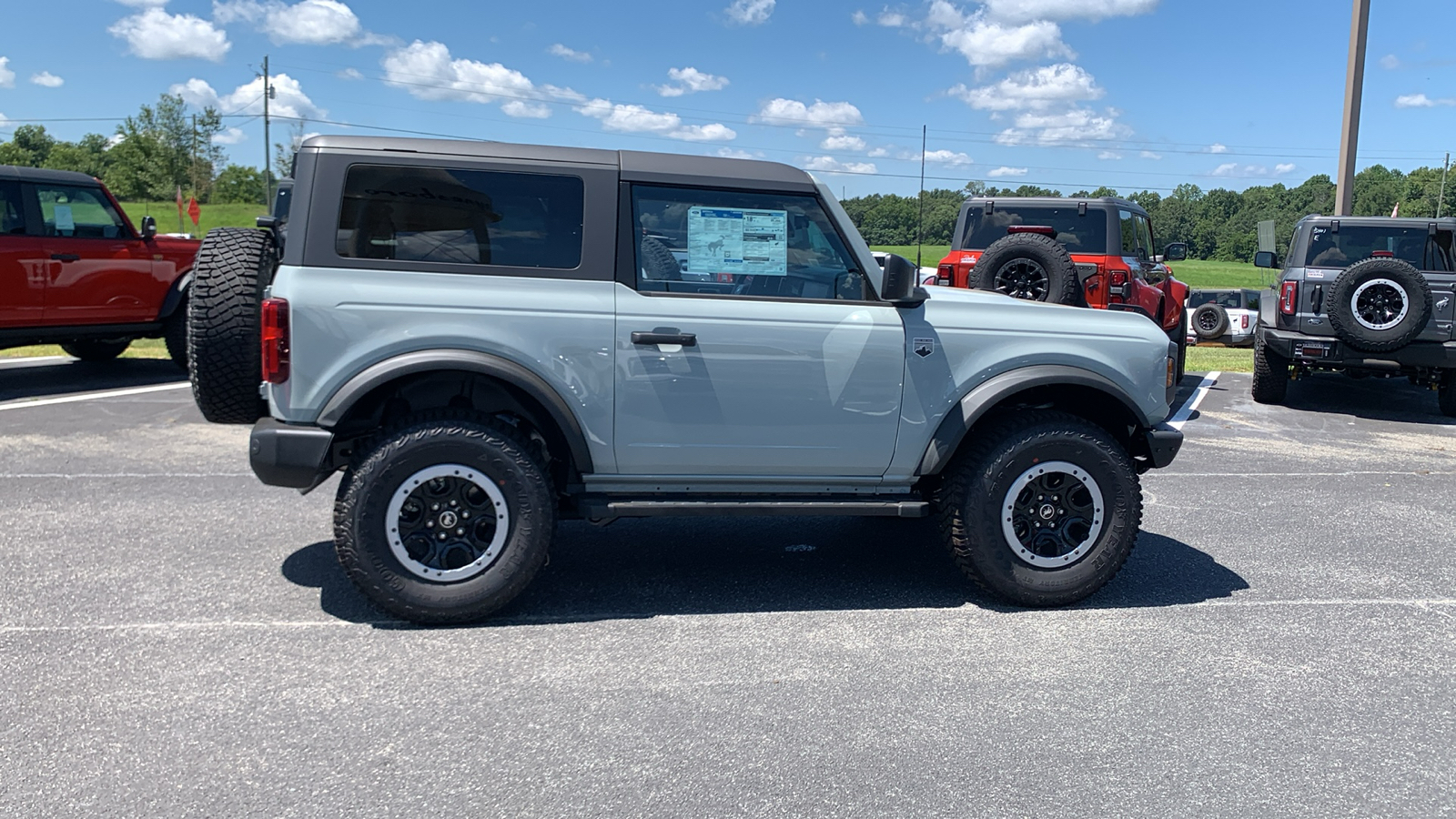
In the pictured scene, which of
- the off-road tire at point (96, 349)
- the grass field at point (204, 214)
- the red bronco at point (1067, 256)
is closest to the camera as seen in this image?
the red bronco at point (1067, 256)

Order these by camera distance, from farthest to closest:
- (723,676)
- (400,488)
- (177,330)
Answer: (177,330), (400,488), (723,676)

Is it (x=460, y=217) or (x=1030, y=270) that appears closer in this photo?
(x=460, y=217)

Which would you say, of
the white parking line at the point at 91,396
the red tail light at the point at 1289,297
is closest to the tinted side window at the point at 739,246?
the white parking line at the point at 91,396

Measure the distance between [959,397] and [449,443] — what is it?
82.4 inches

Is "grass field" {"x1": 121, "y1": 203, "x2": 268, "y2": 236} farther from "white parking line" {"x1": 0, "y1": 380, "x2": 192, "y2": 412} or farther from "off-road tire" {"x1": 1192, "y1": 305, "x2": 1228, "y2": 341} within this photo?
"white parking line" {"x1": 0, "y1": 380, "x2": 192, "y2": 412}

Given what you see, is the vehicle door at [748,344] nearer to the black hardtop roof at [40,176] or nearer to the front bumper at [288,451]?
the front bumper at [288,451]

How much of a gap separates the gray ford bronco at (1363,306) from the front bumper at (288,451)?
945 cm

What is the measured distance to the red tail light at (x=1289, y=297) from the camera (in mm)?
11000

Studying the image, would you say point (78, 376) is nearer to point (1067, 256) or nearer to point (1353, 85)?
point (1067, 256)

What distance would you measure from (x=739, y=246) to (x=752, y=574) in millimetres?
1564

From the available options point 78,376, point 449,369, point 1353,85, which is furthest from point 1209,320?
point 449,369

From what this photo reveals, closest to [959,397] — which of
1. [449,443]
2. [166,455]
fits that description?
[449,443]

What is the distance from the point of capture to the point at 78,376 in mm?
11352

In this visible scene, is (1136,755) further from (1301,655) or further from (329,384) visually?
(329,384)
